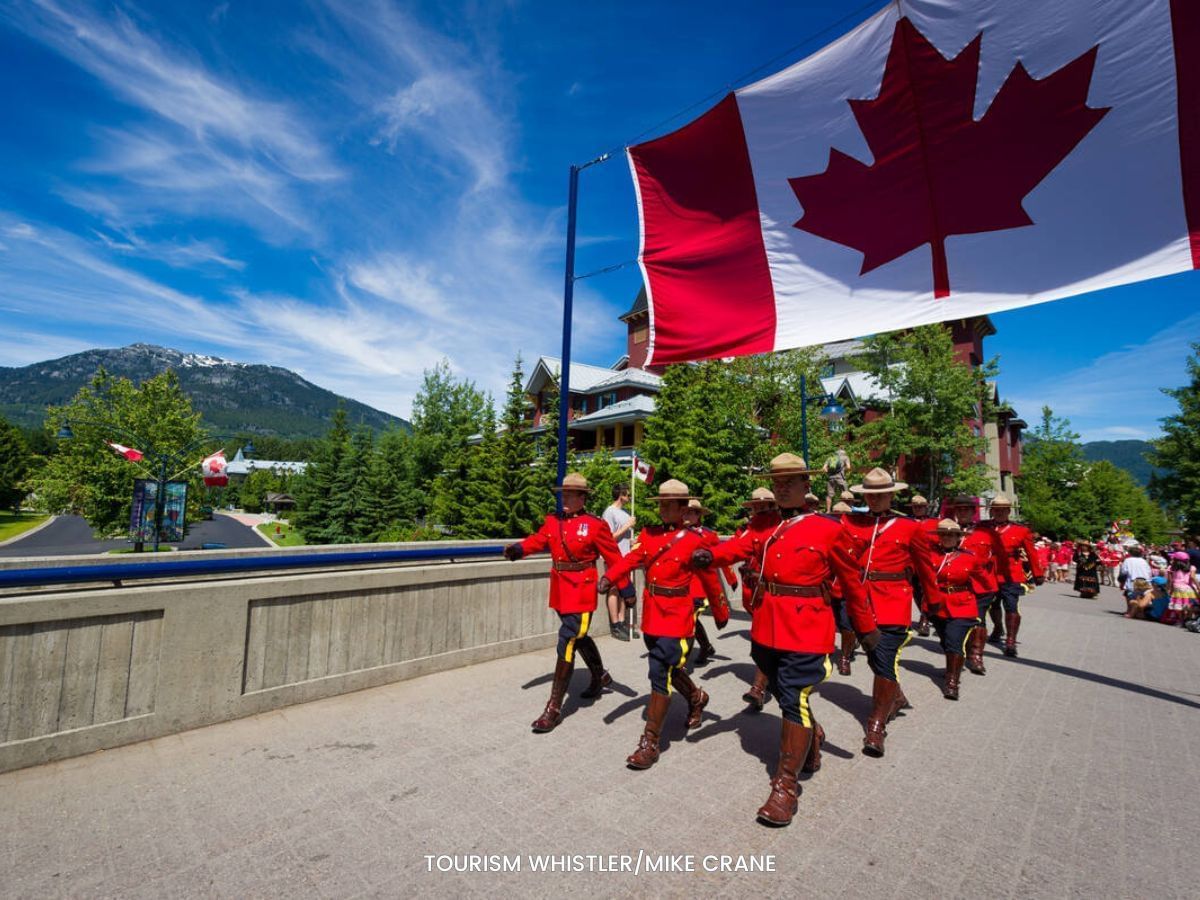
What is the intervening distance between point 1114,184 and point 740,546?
12.5 feet

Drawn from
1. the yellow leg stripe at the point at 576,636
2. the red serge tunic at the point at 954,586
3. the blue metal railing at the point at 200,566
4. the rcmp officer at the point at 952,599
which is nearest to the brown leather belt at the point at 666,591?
the yellow leg stripe at the point at 576,636

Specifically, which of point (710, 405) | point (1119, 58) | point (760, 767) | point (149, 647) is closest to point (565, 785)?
point (760, 767)

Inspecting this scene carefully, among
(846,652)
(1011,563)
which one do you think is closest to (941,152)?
(846,652)

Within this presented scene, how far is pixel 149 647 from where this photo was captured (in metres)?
4.37

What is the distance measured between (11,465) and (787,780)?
9412 centimetres

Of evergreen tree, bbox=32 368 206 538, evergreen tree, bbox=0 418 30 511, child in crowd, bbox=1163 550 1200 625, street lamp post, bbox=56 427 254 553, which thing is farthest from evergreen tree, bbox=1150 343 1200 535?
evergreen tree, bbox=0 418 30 511

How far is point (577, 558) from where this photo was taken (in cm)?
536

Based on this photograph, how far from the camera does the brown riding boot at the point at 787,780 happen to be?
135 inches

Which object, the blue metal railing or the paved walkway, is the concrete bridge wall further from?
the paved walkway

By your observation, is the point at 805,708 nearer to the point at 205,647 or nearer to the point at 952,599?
the point at 952,599

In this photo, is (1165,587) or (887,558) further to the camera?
(1165,587)

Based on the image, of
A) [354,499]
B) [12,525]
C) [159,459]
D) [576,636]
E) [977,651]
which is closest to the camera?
[576,636]

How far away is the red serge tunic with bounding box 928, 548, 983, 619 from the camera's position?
6.58 meters

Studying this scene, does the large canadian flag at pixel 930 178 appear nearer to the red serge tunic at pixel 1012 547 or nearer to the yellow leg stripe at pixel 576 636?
the yellow leg stripe at pixel 576 636
